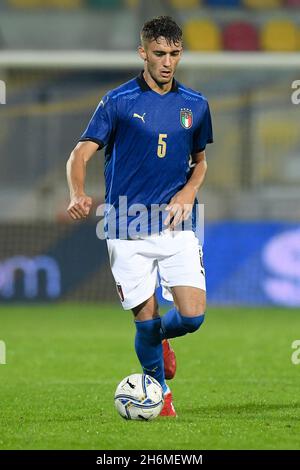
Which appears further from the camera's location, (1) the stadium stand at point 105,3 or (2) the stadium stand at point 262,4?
Result: (2) the stadium stand at point 262,4

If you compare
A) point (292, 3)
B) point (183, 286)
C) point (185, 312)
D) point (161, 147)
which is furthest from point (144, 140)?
point (292, 3)

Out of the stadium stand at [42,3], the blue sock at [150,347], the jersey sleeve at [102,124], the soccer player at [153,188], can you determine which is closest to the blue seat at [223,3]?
the stadium stand at [42,3]

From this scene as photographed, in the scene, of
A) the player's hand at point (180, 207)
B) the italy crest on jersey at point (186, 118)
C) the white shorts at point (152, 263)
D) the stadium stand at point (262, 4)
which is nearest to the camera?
the player's hand at point (180, 207)

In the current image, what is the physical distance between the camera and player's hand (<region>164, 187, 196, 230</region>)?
6.35 m

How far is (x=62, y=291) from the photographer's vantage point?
633 inches

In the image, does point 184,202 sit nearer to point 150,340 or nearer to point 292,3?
point 150,340

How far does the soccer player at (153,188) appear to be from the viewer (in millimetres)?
6430

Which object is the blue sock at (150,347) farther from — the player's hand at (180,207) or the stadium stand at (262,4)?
the stadium stand at (262,4)

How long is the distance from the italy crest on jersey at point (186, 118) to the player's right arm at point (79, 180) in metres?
0.56

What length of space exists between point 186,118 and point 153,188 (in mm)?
472

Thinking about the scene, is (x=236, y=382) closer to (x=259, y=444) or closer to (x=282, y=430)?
(x=282, y=430)

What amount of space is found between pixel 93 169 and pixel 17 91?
5.79 ft

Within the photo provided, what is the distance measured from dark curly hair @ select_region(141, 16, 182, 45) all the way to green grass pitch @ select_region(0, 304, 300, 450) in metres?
2.20
